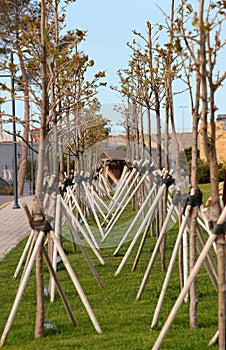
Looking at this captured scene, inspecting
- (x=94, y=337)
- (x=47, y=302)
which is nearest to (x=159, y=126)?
(x=47, y=302)

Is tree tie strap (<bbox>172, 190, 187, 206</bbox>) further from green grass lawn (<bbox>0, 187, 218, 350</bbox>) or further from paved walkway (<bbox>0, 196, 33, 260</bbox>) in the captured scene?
paved walkway (<bbox>0, 196, 33, 260</bbox>)

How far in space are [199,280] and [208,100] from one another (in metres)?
3.80

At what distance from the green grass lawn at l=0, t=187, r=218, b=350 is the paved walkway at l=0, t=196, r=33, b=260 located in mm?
3622

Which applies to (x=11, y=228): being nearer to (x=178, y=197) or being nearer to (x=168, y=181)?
(x=168, y=181)

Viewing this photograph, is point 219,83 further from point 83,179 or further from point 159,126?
point 83,179

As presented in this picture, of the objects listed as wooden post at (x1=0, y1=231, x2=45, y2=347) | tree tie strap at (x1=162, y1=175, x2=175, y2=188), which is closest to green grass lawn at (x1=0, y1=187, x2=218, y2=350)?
wooden post at (x1=0, y1=231, x2=45, y2=347)

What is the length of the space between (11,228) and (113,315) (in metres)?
11.0

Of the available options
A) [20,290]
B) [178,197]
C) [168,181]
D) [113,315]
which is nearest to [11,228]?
[168,181]

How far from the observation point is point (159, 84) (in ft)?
35.2

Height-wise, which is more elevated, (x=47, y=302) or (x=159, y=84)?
(x=159, y=84)

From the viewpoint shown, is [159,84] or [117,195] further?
[117,195]

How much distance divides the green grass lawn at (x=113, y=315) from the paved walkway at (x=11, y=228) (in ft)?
11.9

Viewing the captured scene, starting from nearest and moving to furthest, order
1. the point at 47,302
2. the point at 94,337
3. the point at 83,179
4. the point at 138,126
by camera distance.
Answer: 1. the point at 94,337
2. the point at 47,302
3. the point at 83,179
4. the point at 138,126

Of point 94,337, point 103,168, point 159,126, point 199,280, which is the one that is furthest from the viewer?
point 103,168
